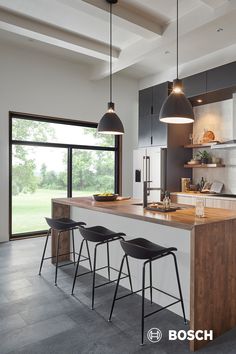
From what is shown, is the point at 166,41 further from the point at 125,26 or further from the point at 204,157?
the point at 204,157

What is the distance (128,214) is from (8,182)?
3.21m

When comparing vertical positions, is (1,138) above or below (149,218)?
above

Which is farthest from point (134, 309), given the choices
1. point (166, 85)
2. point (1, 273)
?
point (166, 85)

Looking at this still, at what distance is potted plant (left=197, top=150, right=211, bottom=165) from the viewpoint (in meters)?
5.51

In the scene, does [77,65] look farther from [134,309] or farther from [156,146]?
[134,309]

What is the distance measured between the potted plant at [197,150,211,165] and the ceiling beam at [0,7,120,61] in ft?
8.49

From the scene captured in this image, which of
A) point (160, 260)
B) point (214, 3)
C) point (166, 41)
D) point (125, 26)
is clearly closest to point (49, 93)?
point (125, 26)

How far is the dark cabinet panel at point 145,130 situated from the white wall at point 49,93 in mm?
622

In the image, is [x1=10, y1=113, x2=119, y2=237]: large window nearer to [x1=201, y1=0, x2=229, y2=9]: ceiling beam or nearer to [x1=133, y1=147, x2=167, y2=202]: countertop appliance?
[x1=133, y1=147, x2=167, y2=202]: countertop appliance

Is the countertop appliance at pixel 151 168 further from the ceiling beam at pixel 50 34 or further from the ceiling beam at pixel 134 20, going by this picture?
the ceiling beam at pixel 134 20

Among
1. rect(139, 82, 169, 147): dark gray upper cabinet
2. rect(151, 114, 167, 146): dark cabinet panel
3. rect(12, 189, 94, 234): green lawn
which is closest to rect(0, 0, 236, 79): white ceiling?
rect(139, 82, 169, 147): dark gray upper cabinet

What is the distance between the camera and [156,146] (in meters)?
5.77

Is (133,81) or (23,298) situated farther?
(133,81)

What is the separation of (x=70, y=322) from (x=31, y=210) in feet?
11.4
